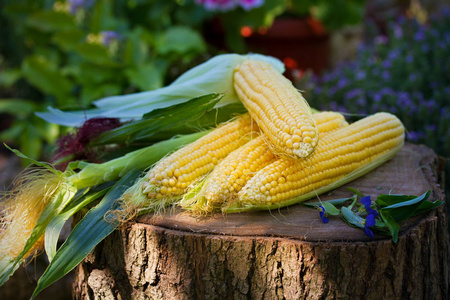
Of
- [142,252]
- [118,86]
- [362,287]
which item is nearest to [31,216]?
[142,252]

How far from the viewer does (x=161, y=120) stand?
1.77m

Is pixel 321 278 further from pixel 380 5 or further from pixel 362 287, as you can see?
pixel 380 5

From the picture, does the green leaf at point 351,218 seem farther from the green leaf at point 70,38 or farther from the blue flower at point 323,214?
the green leaf at point 70,38

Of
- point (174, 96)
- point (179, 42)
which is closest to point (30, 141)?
point (179, 42)

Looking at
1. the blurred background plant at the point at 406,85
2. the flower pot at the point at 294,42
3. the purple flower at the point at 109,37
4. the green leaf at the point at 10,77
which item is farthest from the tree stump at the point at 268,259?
the flower pot at the point at 294,42

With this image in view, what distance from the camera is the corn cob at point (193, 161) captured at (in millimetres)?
1477

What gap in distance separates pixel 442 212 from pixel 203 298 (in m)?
0.91

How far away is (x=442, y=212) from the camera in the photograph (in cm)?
154

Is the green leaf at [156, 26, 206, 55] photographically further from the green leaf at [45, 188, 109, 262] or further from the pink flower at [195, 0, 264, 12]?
the green leaf at [45, 188, 109, 262]

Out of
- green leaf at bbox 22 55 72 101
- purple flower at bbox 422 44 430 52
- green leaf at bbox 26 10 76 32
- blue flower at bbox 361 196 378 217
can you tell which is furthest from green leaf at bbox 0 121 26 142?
purple flower at bbox 422 44 430 52

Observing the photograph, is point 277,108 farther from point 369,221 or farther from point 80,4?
point 80,4

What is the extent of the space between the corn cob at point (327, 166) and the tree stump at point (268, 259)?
61mm

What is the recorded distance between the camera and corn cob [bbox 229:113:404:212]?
1.42 m

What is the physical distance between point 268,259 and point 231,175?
12.0 inches
